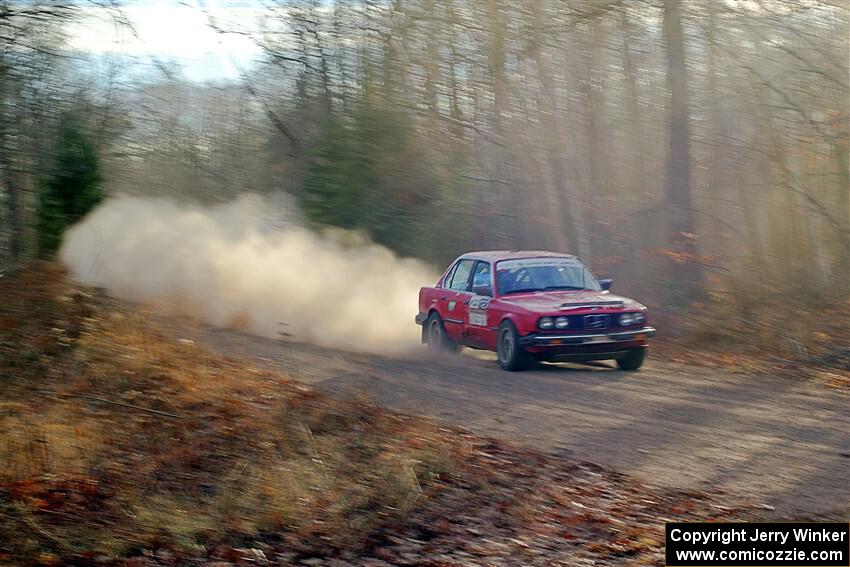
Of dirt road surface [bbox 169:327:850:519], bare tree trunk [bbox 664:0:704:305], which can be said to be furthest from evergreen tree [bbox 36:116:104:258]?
bare tree trunk [bbox 664:0:704:305]

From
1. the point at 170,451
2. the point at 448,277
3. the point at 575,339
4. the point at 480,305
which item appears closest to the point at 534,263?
the point at 480,305

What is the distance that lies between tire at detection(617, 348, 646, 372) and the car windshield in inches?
48.4

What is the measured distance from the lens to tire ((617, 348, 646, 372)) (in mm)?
12977

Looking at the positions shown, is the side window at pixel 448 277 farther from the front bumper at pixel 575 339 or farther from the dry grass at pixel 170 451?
the dry grass at pixel 170 451

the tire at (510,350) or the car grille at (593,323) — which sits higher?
the car grille at (593,323)

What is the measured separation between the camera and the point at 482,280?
14211mm

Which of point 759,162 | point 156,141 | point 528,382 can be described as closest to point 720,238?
point 759,162

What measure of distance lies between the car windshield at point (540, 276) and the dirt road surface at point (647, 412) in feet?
3.75

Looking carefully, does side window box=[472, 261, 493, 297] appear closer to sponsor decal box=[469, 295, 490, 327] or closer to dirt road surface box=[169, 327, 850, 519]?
sponsor decal box=[469, 295, 490, 327]

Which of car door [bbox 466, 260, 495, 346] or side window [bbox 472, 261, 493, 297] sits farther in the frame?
side window [bbox 472, 261, 493, 297]

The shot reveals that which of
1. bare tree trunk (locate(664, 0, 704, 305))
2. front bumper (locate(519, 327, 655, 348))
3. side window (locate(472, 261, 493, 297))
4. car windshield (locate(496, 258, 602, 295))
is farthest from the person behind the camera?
bare tree trunk (locate(664, 0, 704, 305))

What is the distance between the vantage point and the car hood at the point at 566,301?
1260 centimetres

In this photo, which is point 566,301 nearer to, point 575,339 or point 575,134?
point 575,339

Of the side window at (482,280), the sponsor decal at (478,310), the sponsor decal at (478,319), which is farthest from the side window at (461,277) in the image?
the sponsor decal at (478,319)
